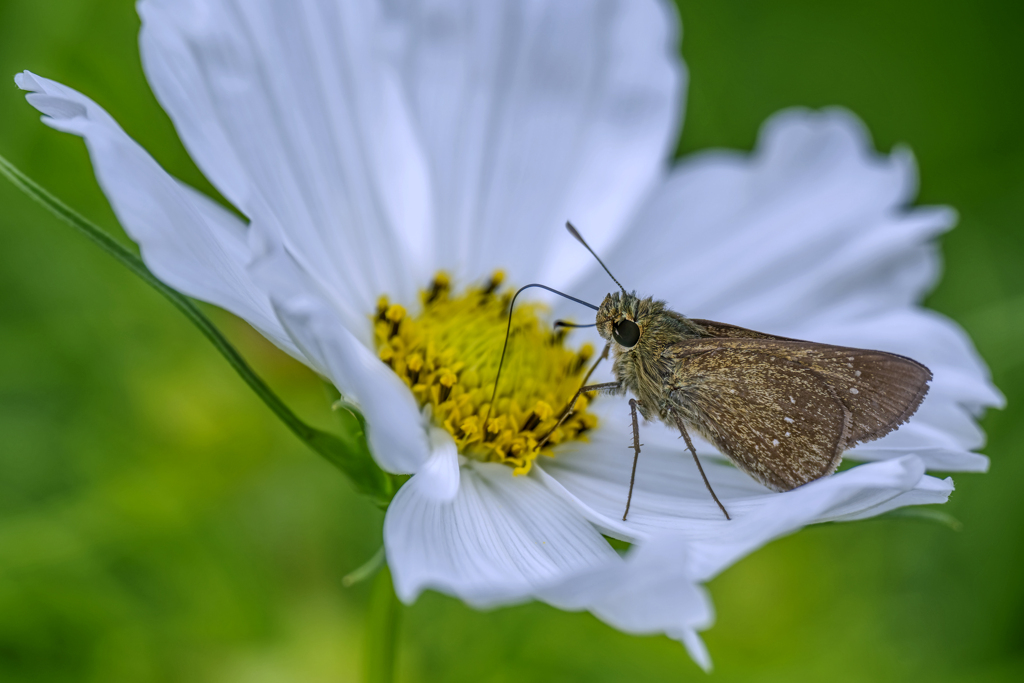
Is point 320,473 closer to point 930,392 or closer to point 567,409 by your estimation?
point 567,409

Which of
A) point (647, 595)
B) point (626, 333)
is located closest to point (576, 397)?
point (626, 333)

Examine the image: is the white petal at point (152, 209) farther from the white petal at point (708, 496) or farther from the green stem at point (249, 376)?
the white petal at point (708, 496)

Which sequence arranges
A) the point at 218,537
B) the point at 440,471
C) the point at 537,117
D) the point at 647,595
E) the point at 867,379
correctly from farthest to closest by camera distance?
the point at 537,117
the point at 218,537
the point at 867,379
the point at 440,471
the point at 647,595

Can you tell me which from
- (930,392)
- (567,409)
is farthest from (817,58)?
(567,409)

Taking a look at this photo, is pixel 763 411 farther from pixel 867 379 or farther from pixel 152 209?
pixel 152 209

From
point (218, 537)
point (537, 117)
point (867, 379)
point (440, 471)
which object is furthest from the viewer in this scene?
point (537, 117)

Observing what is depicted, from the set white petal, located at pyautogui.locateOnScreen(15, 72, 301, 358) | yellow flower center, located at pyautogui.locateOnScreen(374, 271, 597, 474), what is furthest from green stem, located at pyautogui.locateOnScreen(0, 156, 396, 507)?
yellow flower center, located at pyautogui.locateOnScreen(374, 271, 597, 474)
